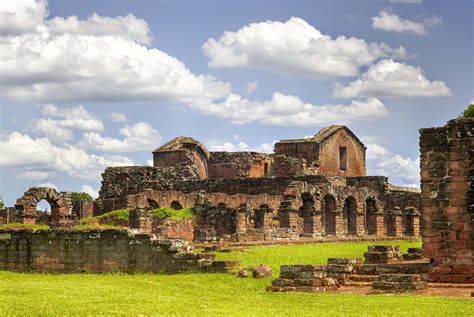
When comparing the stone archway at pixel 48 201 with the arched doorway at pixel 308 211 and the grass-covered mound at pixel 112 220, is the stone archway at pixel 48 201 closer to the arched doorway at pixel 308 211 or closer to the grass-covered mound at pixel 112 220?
the grass-covered mound at pixel 112 220

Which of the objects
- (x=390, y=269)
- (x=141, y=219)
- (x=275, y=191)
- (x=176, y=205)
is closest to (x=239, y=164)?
(x=275, y=191)

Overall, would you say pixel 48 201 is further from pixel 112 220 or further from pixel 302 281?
pixel 302 281

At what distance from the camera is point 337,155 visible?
60969 mm

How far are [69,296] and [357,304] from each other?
5121 mm

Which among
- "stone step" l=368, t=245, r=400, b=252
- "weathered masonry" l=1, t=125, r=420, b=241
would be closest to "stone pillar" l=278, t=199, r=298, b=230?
"weathered masonry" l=1, t=125, r=420, b=241

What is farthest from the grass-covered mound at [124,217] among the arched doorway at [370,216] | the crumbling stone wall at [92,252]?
the arched doorway at [370,216]

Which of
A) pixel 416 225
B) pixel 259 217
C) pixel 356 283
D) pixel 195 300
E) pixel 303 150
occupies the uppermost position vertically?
pixel 303 150

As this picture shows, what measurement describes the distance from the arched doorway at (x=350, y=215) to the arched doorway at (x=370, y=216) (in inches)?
37.1

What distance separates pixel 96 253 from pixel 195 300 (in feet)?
25.1

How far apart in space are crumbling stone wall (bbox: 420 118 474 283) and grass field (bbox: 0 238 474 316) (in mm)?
2985

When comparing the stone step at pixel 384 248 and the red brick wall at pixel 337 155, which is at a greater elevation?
the red brick wall at pixel 337 155

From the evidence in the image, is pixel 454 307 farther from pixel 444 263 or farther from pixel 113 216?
pixel 113 216

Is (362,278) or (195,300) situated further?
(362,278)

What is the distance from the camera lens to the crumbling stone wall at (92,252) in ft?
69.0
